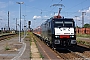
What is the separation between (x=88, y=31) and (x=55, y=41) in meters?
60.1

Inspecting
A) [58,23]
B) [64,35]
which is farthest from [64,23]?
[64,35]

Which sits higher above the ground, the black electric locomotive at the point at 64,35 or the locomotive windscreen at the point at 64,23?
the locomotive windscreen at the point at 64,23

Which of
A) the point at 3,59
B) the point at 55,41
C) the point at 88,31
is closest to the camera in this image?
the point at 3,59

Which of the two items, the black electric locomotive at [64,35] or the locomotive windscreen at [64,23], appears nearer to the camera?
the black electric locomotive at [64,35]

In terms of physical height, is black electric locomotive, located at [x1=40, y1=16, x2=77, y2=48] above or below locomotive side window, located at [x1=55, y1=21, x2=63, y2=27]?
below

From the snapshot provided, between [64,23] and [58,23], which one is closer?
[64,23]

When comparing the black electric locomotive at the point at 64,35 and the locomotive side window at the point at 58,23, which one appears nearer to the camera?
the black electric locomotive at the point at 64,35

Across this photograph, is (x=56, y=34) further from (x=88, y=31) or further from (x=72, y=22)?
(x=88, y=31)

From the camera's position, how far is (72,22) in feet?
74.0

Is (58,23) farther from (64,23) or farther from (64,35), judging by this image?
(64,35)

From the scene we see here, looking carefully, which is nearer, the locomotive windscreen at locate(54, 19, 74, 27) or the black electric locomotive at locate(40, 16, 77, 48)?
the black electric locomotive at locate(40, 16, 77, 48)

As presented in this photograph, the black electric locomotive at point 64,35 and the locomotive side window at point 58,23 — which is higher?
the locomotive side window at point 58,23

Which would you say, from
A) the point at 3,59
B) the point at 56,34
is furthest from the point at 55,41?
the point at 3,59

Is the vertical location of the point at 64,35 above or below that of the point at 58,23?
below
